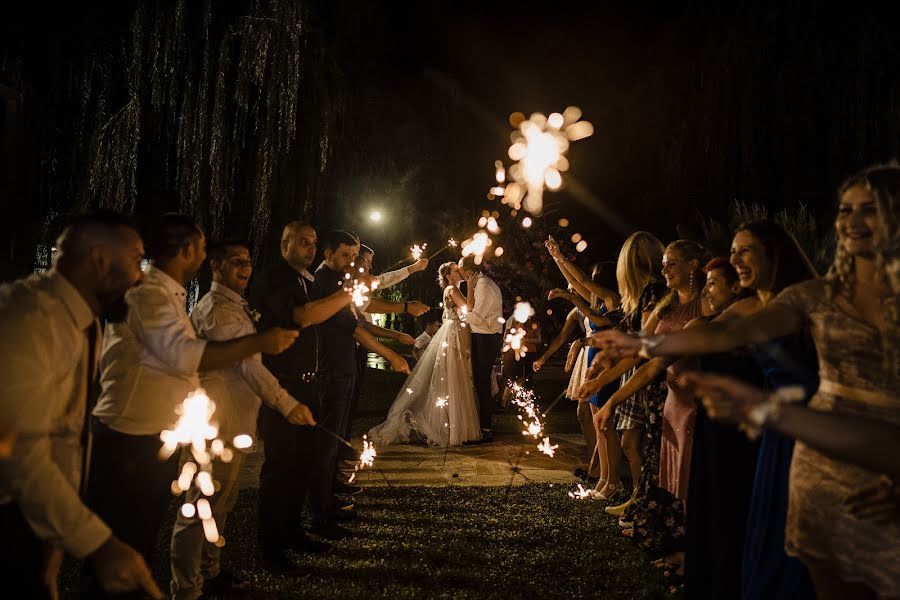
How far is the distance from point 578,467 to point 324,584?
12.7 ft

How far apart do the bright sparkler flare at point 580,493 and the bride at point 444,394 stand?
2462 mm

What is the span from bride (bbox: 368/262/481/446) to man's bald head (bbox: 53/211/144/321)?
245 inches

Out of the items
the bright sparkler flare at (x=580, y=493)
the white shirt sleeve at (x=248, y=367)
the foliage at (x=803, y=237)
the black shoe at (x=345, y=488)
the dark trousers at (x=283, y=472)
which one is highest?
the foliage at (x=803, y=237)

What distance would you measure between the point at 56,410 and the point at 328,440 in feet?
10.1

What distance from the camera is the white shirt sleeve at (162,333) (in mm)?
2885

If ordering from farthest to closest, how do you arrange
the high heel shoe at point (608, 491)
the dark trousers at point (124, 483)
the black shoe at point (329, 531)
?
the high heel shoe at point (608, 491), the black shoe at point (329, 531), the dark trousers at point (124, 483)

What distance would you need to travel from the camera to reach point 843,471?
2.23 meters

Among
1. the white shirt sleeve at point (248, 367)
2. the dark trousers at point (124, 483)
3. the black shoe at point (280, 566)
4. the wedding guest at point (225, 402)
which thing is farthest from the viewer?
the black shoe at point (280, 566)

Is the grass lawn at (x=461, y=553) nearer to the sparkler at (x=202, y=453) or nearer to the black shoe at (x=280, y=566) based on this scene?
the black shoe at (x=280, y=566)

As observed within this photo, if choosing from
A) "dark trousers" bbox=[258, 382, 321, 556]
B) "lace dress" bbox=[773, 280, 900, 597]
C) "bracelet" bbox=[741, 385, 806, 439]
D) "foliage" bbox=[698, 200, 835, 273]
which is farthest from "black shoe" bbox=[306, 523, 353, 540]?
"foliage" bbox=[698, 200, 835, 273]

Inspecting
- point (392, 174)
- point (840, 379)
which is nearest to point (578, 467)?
point (840, 379)

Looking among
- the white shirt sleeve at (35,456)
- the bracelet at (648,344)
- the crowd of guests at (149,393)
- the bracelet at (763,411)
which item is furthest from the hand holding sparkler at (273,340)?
the bracelet at (763,411)

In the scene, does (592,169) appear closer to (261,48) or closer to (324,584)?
(261,48)

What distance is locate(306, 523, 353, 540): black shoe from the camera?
16.4ft
